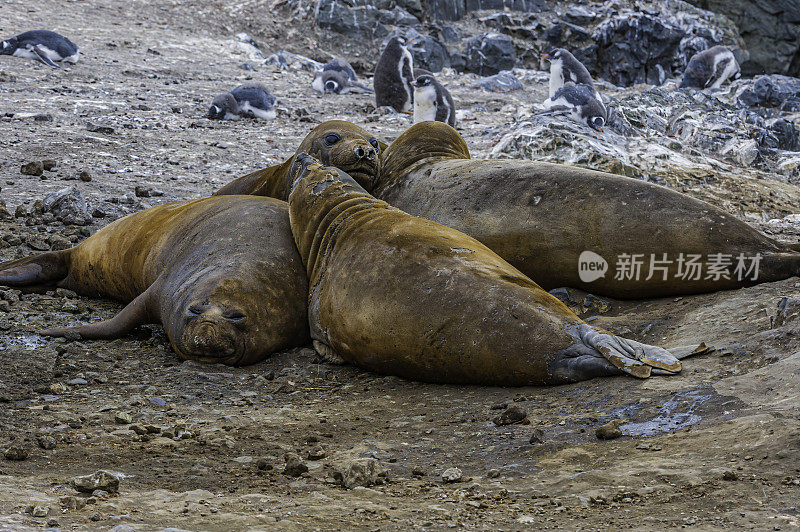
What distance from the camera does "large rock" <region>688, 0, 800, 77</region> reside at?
86.7 feet

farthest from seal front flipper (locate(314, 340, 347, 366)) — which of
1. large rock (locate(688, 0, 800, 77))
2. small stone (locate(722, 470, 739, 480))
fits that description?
large rock (locate(688, 0, 800, 77))

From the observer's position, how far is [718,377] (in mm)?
3285

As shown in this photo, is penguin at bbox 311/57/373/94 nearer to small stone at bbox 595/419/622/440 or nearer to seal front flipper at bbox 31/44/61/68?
seal front flipper at bbox 31/44/61/68

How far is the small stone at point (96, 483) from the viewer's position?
8.15 feet

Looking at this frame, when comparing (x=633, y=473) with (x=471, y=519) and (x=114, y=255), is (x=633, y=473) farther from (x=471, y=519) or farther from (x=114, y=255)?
(x=114, y=255)

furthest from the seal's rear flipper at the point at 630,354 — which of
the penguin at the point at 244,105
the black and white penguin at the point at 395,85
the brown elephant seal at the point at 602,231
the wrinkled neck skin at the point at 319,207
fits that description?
the black and white penguin at the point at 395,85

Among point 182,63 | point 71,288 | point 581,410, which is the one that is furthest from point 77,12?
point 581,410

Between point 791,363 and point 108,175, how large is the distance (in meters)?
6.79

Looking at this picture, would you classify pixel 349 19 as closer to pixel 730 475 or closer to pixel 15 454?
pixel 15 454

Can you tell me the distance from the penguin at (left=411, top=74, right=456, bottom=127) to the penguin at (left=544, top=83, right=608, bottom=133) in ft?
5.94

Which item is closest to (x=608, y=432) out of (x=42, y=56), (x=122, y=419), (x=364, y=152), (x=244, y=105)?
(x=122, y=419)

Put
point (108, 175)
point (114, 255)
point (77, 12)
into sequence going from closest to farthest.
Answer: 1. point (114, 255)
2. point (108, 175)
3. point (77, 12)

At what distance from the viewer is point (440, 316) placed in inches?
149

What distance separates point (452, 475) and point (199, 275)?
248 cm
